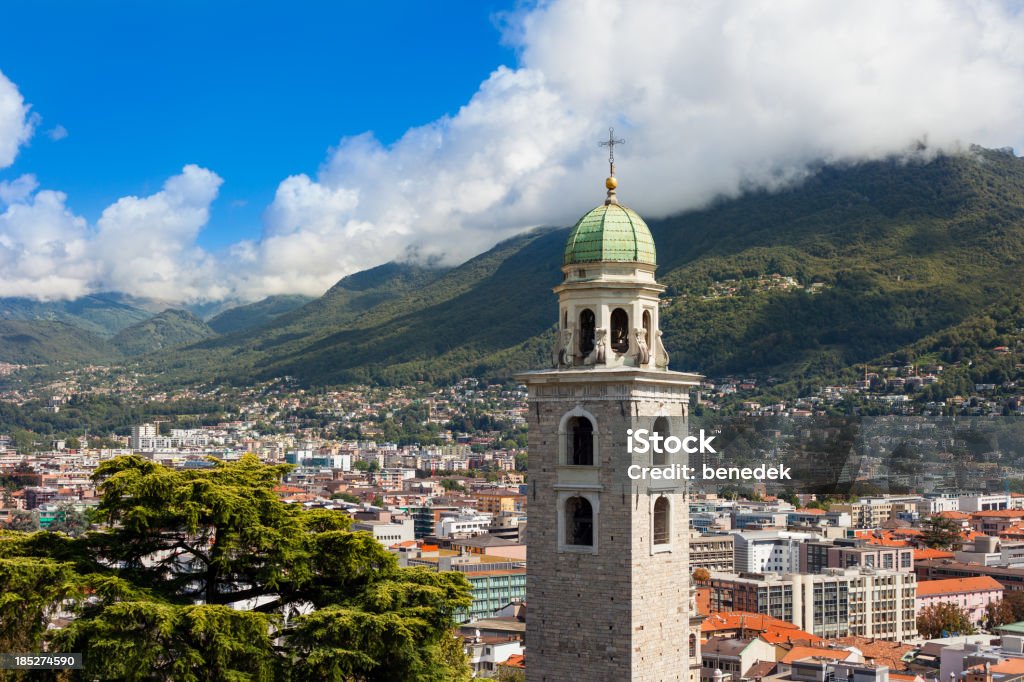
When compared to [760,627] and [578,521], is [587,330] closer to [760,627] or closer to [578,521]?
[578,521]

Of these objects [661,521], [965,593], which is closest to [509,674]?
[661,521]

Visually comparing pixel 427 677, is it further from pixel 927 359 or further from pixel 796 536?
pixel 927 359

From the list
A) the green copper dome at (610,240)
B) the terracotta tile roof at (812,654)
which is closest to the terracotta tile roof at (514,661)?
the terracotta tile roof at (812,654)

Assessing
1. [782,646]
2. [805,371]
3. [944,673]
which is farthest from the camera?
[805,371]

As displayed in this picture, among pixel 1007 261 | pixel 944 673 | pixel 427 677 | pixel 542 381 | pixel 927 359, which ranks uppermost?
pixel 1007 261

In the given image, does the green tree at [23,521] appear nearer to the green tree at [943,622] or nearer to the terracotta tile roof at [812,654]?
the green tree at [943,622]

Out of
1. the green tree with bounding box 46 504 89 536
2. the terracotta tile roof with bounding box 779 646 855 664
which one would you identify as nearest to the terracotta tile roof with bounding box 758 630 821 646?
the terracotta tile roof with bounding box 779 646 855 664

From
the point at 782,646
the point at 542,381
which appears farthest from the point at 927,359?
the point at 542,381
